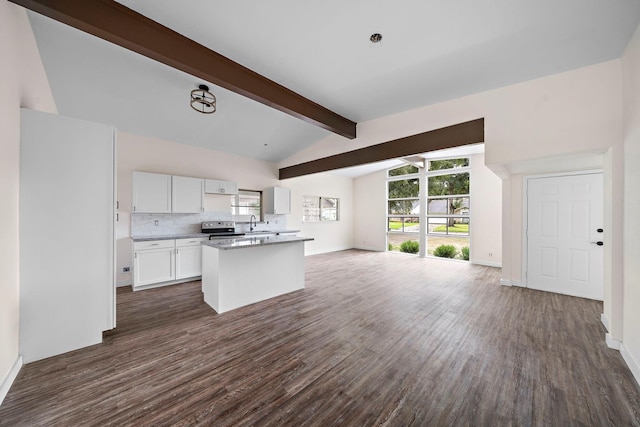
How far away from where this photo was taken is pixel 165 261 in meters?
4.30

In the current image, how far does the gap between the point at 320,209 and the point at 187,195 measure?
4286 millimetres

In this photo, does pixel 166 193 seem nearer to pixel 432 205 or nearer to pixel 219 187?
pixel 219 187

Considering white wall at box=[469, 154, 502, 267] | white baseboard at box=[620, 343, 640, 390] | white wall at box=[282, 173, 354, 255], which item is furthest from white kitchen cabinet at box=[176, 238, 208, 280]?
white wall at box=[469, 154, 502, 267]

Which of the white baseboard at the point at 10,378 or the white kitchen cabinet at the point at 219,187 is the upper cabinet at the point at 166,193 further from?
the white baseboard at the point at 10,378

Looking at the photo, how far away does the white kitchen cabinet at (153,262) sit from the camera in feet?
13.2

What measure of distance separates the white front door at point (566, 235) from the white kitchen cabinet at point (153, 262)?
6372 millimetres

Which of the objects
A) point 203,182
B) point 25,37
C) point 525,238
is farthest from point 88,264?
point 525,238

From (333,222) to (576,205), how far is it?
19.4 ft

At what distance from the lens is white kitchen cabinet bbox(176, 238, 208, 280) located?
446 cm

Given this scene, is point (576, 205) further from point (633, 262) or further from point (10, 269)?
point (10, 269)

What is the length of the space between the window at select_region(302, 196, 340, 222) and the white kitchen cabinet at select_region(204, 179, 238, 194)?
255cm

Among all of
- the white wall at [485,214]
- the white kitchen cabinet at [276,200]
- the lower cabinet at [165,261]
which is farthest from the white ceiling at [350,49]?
the white wall at [485,214]

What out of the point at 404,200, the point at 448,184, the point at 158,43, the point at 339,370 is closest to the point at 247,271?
the point at 339,370

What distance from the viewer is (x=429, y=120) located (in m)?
3.81
